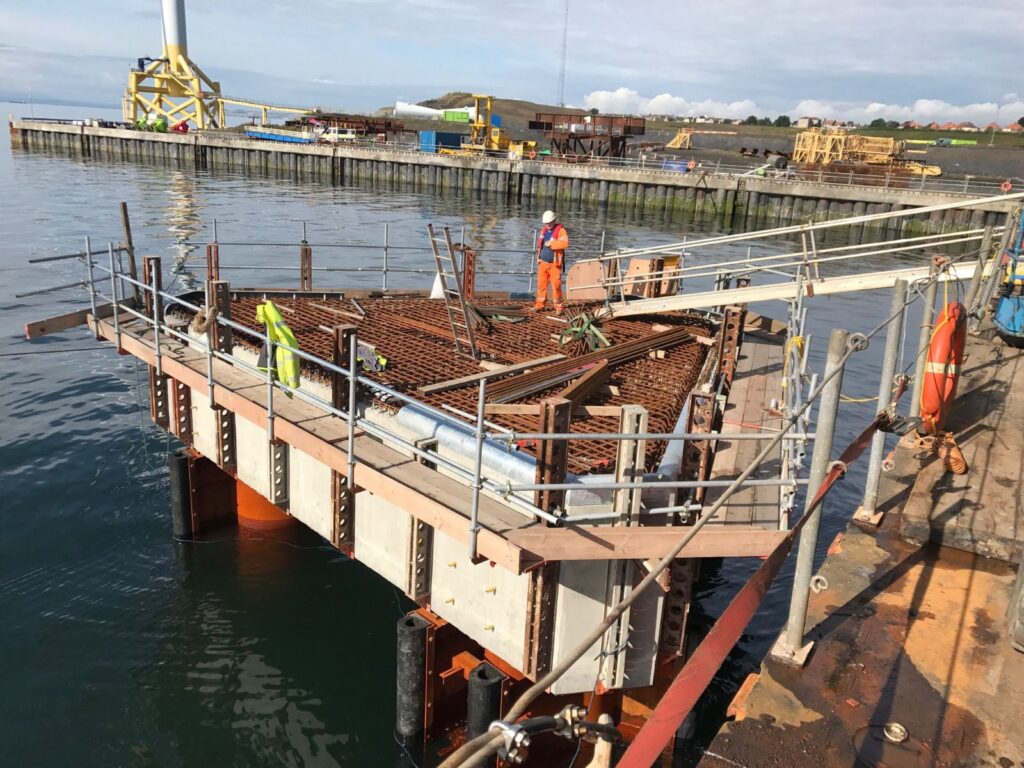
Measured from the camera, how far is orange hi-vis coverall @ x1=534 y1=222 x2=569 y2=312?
46.9ft

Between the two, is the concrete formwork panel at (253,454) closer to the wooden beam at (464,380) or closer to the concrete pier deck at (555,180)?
the wooden beam at (464,380)

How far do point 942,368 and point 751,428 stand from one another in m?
2.40

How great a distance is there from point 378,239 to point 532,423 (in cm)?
3589

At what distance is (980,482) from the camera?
7.77 m

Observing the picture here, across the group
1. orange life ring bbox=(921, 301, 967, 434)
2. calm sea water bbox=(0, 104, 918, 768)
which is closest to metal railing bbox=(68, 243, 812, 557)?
orange life ring bbox=(921, 301, 967, 434)

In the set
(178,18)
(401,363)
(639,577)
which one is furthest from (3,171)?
(639,577)

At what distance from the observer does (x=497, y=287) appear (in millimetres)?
31844

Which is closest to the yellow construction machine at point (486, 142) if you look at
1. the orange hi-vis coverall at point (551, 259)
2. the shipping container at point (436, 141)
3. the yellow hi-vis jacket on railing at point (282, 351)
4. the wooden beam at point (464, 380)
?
the shipping container at point (436, 141)

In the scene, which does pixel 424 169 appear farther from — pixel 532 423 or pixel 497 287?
pixel 532 423

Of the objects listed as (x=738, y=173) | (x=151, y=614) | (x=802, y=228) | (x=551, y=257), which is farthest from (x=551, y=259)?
(x=738, y=173)

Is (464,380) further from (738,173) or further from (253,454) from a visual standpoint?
(738,173)

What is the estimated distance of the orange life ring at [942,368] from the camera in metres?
8.12

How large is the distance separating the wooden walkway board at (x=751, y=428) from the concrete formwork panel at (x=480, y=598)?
2.12m

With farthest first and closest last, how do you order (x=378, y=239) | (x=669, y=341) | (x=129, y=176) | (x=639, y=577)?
(x=129, y=176), (x=378, y=239), (x=669, y=341), (x=639, y=577)
